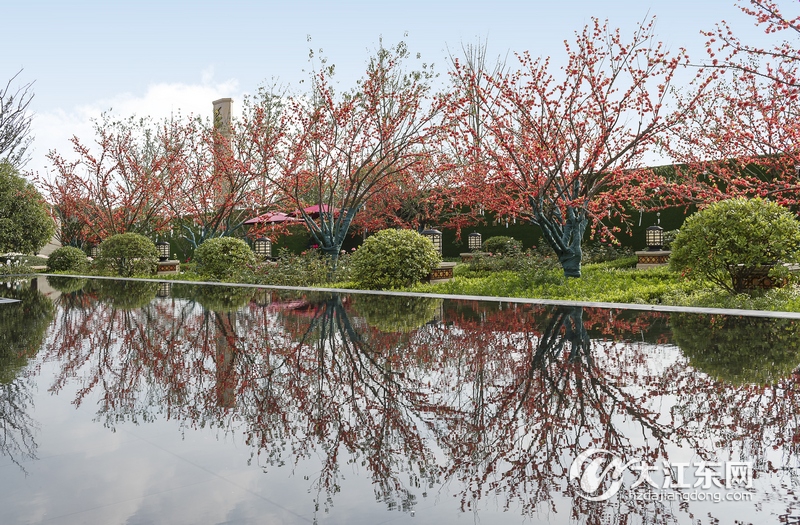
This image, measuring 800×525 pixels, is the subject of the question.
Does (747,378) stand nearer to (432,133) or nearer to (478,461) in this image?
(478,461)

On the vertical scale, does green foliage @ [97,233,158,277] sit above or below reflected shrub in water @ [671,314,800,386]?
above

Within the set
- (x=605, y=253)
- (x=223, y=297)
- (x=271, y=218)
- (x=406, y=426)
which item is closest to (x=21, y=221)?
(x=271, y=218)

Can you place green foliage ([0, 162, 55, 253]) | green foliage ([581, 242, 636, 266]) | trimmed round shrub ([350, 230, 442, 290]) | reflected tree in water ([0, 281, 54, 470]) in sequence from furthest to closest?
green foliage ([0, 162, 55, 253]) → green foliage ([581, 242, 636, 266]) → trimmed round shrub ([350, 230, 442, 290]) → reflected tree in water ([0, 281, 54, 470])

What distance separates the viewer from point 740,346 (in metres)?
7.89

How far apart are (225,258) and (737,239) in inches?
588

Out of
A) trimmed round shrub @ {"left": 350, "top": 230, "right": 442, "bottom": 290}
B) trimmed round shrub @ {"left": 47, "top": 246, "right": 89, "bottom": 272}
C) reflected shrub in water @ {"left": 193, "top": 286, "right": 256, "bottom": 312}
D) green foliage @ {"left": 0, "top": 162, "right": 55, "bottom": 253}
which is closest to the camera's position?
reflected shrub in water @ {"left": 193, "top": 286, "right": 256, "bottom": 312}

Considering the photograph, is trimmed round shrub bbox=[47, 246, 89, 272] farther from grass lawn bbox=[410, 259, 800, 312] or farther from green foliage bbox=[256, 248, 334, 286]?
grass lawn bbox=[410, 259, 800, 312]

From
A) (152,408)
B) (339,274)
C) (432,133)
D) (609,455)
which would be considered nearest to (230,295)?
(339,274)

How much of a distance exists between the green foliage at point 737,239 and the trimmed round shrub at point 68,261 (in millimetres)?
27274

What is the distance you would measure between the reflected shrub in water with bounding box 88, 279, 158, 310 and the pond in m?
5.23

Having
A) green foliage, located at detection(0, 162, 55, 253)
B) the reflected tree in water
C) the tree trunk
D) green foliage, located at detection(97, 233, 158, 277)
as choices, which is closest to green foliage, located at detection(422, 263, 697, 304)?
the tree trunk

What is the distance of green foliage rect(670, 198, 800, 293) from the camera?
38.1 ft

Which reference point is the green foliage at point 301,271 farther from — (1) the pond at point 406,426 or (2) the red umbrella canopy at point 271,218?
(1) the pond at point 406,426

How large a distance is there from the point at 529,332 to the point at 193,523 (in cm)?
639
